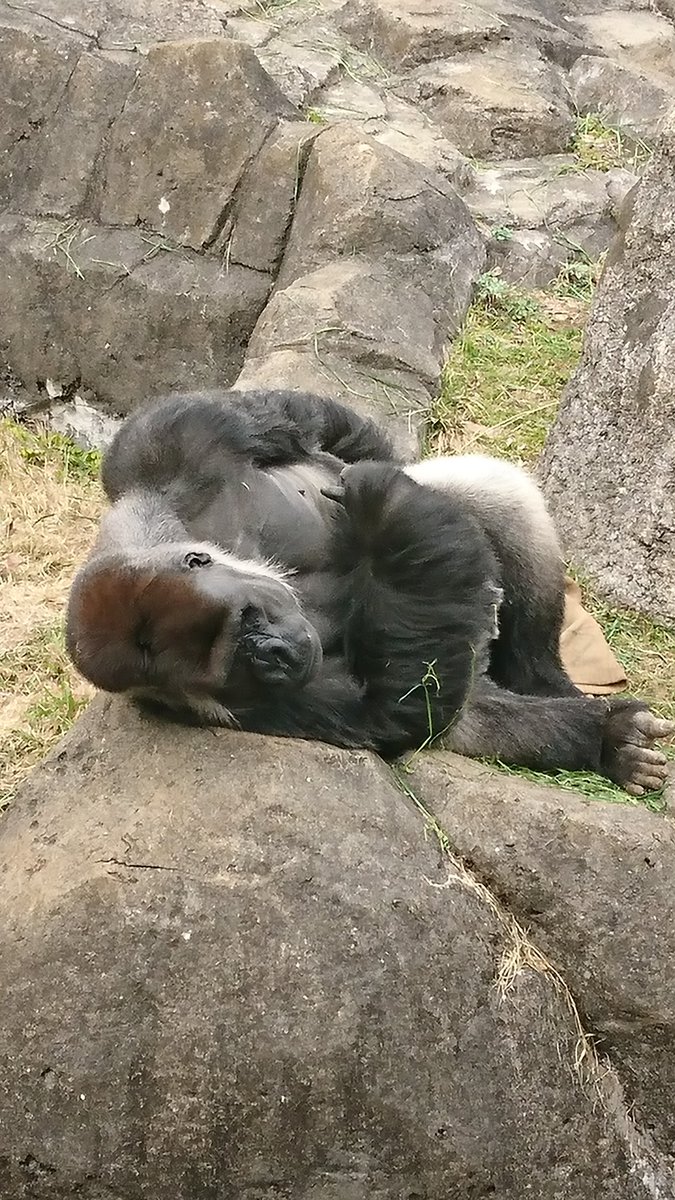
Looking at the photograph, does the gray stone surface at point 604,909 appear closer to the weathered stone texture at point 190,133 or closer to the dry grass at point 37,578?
the dry grass at point 37,578

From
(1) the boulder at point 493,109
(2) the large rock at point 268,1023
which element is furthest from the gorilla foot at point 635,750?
(1) the boulder at point 493,109

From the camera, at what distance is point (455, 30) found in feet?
21.3

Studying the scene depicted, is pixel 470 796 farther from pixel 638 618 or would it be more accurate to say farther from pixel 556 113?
pixel 556 113

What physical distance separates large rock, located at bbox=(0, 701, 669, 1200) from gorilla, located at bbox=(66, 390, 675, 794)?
0.23m

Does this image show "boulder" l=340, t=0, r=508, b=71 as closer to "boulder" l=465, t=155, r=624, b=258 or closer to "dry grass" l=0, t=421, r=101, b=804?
"boulder" l=465, t=155, r=624, b=258

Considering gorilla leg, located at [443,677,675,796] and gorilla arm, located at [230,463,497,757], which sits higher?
gorilla arm, located at [230,463,497,757]

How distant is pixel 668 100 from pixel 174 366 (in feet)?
9.71

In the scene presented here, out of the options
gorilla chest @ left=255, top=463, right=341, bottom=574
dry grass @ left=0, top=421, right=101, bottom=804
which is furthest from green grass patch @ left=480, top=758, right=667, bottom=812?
dry grass @ left=0, top=421, right=101, bottom=804

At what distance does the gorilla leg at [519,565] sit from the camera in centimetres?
311

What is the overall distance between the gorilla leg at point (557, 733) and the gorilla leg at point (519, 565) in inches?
10.1

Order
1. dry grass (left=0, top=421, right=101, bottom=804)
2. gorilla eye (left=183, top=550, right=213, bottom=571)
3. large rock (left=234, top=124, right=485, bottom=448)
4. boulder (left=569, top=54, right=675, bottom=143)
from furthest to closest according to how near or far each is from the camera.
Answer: boulder (left=569, top=54, right=675, bottom=143) < large rock (left=234, top=124, right=485, bottom=448) < dry grass (left=0, top=421, right=101, bottom=804) < gorilla eye (left=183, top=550, right=213, bottom=571)

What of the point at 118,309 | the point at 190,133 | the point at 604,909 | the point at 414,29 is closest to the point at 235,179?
the point at 190,133

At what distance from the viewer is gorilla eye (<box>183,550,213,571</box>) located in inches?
96.2

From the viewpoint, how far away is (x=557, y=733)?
2.90 metres
